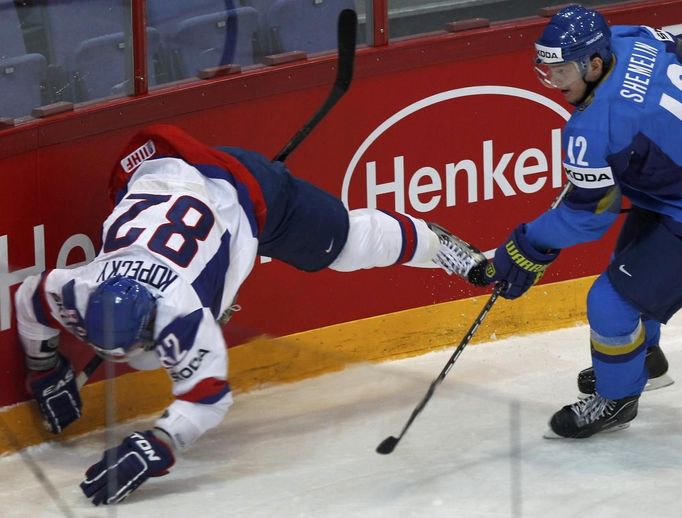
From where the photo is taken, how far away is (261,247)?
453 cm

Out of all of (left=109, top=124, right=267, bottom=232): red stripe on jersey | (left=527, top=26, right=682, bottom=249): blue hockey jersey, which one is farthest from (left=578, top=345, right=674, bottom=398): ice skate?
(left=109, top=124, right=267, bottom=232): red stripe on jersey

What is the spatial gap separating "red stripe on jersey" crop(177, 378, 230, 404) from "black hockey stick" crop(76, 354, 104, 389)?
48cm

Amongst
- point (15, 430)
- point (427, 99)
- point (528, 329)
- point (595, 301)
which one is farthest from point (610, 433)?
point (15, 430)

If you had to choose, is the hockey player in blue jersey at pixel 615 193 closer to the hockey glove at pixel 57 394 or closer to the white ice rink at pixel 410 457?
the white ice rink at pixel 410 457

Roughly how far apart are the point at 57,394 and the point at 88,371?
0.11 metres

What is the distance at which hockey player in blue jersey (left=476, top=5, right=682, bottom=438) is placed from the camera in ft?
13.4

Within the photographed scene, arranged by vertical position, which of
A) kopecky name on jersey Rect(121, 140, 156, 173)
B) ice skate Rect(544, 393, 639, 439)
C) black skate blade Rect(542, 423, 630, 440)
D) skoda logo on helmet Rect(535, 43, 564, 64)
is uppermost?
skoda logo on helmet Rect(535, 43, 564, 64)

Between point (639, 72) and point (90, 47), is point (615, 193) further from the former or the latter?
point (90, 47)

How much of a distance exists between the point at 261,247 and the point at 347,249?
0.84ft

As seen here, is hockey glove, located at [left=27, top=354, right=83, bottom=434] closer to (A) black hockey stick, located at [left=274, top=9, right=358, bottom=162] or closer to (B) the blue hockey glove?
(A) black hockey stick, located at [left=274, top=9, right=358, bottom=162]

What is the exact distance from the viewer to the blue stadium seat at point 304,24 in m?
4.84

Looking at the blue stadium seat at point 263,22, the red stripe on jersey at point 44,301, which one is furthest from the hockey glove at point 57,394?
the blue stadium seat at point 263,22

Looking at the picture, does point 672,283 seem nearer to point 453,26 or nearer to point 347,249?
point 347,249

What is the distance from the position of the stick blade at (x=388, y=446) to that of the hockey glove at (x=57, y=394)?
0.88 metres
